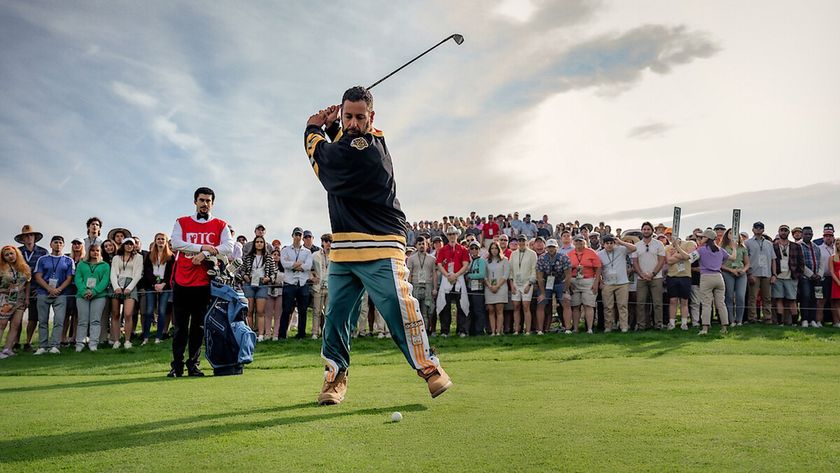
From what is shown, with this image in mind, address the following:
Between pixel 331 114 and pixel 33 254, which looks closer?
pixel 331 114

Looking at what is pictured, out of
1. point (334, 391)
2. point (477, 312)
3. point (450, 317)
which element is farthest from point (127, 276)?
point (334, 391)

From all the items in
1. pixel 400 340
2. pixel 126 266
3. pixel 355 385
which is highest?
pixel 126 266

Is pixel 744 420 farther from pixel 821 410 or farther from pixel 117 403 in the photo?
pixel 117 403

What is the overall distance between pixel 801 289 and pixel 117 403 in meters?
16.5

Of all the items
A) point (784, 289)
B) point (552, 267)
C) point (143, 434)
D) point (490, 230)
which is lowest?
point (143, 434)

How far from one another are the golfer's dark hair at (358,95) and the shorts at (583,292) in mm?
10429

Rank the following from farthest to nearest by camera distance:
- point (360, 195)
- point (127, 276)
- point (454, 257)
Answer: point (454, 257)
point (127, 276)
point (360, 195)

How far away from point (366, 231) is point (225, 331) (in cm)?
392

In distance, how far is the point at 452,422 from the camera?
13.6 ft

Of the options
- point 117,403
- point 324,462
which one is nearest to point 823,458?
point 324,462

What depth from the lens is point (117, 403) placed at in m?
5.40

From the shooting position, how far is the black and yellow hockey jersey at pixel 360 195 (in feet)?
16.7

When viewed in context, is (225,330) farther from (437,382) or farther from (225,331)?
(437,382)

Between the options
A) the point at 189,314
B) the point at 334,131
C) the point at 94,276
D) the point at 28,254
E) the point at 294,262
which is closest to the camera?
the point at 334,131
